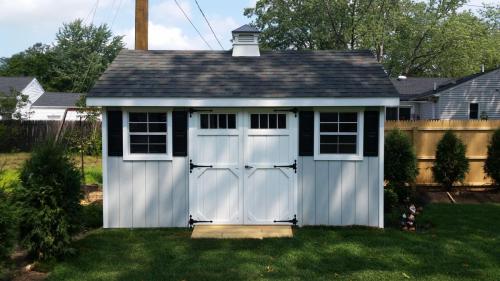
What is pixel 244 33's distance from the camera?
9711 mm

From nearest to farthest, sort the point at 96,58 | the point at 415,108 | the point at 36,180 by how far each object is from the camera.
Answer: the point at 36,180
the point at 415,108
the point at 96,58

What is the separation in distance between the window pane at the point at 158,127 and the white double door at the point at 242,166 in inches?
18.9

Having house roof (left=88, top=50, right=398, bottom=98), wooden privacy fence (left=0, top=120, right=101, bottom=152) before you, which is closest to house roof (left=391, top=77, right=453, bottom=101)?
wooden privacy fence (left=0, top=120, right=101, bottom=152)

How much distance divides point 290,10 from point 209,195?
30.8m

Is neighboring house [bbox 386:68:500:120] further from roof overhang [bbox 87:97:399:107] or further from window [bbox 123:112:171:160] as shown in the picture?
window [bbox 123:112:171:160]

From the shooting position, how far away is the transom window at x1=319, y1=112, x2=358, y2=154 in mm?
8453

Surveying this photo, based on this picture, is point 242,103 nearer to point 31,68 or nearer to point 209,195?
point 209,195

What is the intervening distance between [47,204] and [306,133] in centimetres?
439

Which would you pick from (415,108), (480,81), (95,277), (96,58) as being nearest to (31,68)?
(96,58)

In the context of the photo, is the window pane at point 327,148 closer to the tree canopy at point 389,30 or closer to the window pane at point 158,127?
the window pane at point 158,127

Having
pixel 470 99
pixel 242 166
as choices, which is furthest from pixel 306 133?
pixel 470 99

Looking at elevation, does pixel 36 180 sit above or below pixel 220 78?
below

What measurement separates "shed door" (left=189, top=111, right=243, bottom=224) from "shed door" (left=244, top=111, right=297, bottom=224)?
18cm

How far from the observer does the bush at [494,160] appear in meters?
11.8
